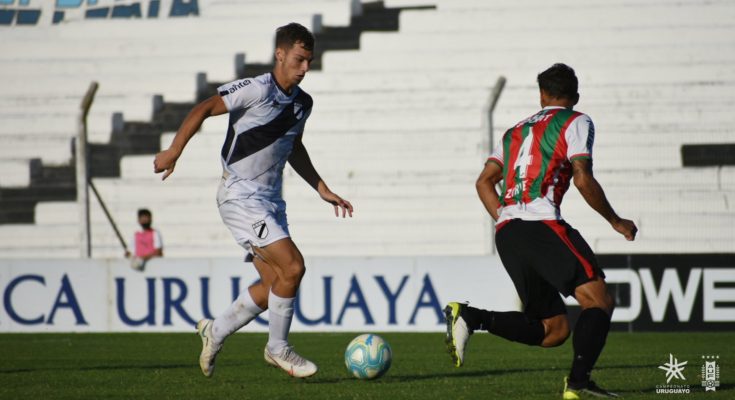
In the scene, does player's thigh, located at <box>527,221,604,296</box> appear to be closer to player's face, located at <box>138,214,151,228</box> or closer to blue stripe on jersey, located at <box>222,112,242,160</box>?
blue stripe on jersey, located at <box>222,112,242,160</box>

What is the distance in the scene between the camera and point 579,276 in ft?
21.5

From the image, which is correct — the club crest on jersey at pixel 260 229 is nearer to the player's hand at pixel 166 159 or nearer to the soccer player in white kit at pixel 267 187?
the soccer player in white kit at pixel 267 187

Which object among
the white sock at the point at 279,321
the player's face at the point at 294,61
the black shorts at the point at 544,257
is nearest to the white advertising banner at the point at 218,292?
the white sock at the point at 279,321

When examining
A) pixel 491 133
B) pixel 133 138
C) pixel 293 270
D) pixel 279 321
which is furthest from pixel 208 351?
pixel 133 138

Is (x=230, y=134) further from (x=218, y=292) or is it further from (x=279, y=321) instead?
(x=218, y=292)

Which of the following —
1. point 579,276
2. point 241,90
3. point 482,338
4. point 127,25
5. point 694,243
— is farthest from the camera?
point 127,25

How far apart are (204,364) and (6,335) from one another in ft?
23.5

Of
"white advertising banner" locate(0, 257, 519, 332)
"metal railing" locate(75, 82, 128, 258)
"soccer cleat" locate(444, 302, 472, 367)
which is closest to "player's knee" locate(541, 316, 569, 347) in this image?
"soccer cleat" locate(444, 302, 472, 367)

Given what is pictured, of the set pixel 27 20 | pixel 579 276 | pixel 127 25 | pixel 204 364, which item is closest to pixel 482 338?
pixel 204 364

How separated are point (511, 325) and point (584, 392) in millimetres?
653

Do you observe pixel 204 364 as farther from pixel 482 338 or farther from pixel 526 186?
pixel 482 338

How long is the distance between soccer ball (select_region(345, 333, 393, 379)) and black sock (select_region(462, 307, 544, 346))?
33.1 inches

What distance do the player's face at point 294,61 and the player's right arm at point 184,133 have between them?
0.46 meters

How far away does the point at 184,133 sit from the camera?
23.2 feet
